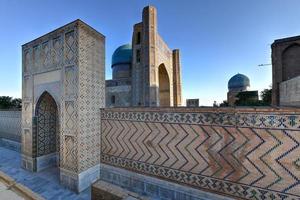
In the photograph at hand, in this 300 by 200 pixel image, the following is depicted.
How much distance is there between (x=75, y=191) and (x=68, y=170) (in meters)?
0.51

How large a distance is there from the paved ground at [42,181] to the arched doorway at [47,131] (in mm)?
412

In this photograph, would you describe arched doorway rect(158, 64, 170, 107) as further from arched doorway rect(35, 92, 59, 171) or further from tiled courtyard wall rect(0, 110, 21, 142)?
arched doorway rect(35, 92, 59, 171)

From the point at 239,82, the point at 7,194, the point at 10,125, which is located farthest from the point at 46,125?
the point at 239,82

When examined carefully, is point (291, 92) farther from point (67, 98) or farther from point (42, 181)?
point (42, 181)

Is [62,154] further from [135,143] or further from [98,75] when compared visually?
[98,75]

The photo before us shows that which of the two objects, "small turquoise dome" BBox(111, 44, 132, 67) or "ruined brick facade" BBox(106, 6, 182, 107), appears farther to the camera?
"small turquoise dome" BBox(111, 44, 132, 67)

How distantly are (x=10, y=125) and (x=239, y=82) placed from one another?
2325 cm

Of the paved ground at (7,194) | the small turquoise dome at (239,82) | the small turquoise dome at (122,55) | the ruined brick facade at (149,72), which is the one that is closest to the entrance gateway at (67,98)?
the paved ground at (7,194)

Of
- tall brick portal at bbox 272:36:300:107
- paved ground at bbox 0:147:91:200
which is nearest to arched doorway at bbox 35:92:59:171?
paved ground at bbox 0:147:91:200

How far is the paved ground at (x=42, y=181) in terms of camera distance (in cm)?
363

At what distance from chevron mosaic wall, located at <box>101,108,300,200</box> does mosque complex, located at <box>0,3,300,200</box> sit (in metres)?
0.01

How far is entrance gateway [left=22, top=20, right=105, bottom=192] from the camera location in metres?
3.82

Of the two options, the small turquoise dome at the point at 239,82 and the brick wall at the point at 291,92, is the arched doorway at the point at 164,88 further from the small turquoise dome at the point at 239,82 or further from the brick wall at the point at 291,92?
the small turquoise dome at the point at 239,82

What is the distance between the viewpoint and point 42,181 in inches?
167
